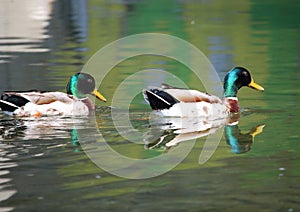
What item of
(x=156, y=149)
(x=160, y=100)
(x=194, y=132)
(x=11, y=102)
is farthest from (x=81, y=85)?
(x=156, y=149)

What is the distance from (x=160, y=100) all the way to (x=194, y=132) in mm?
948

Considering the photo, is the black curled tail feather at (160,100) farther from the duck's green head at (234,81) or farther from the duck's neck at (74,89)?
the duck's neck at (74,89)

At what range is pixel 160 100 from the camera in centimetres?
1259

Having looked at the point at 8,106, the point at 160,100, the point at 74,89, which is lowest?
the point at 74,89

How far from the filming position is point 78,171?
31.4 ft

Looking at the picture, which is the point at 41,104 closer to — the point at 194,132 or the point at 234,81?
the point at 194,132

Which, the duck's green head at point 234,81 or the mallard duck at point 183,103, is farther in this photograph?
the duck's green head at point 234,81

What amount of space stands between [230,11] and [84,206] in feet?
80.1

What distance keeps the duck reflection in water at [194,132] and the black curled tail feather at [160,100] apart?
17 centimetres

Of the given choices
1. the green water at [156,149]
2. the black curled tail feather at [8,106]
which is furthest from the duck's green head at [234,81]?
the black curled tail feather at [8,106]

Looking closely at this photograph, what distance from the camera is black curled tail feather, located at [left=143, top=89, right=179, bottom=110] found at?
12.6 m

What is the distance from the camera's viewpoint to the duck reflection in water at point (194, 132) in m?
11.0

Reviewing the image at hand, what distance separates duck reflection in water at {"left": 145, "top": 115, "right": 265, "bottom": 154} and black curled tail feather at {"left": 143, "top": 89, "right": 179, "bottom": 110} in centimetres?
17

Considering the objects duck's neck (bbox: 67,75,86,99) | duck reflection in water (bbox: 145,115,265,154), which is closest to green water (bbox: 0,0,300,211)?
duck reflection in water (bbox: 145,115,265,154)
